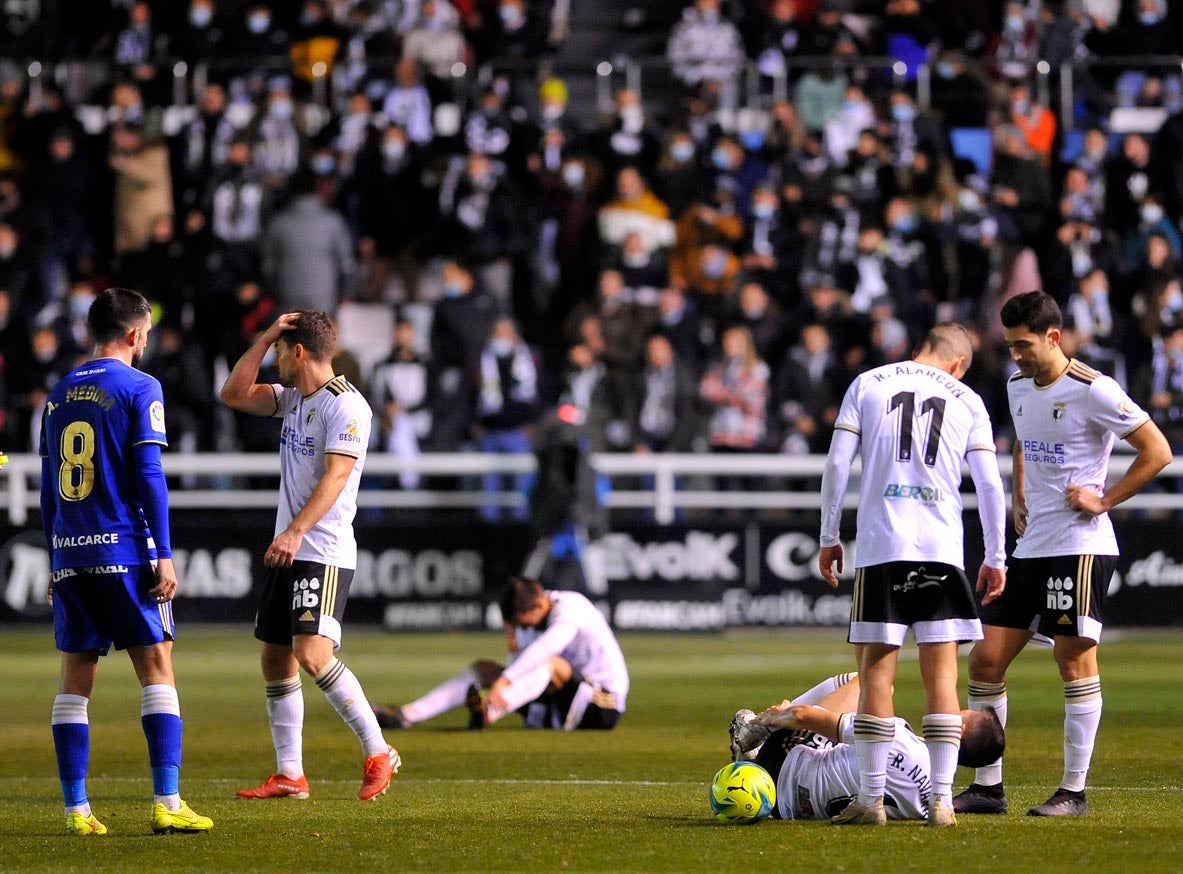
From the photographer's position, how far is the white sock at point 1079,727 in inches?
332

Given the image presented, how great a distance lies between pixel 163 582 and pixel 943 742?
310cm

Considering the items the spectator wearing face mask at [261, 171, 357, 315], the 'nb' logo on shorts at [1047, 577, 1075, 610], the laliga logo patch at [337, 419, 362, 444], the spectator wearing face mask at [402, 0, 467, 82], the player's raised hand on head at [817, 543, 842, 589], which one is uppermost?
the spectator wearing face mask at [402, 0, 467, 82]

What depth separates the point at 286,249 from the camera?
21.2m

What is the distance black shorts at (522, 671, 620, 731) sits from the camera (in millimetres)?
12844

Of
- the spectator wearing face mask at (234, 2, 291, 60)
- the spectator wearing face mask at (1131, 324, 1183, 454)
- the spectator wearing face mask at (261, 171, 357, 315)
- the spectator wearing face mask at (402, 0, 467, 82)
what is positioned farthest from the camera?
the spectator wearing face mask at (234, 2, 291, 60)

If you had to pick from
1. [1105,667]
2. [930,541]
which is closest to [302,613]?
[930,541]

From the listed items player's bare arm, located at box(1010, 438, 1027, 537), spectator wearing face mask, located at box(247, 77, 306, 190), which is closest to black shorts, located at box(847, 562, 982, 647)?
player's bare arm, located at box(1010, 438, 1027, 537)

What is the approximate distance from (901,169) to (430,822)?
598 inches

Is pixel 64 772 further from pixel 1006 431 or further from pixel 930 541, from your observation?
pixel 1006 431

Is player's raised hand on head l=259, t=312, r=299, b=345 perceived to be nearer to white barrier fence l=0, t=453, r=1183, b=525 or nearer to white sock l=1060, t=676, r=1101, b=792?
white sock l=1060, t=676, r=1101, b=792

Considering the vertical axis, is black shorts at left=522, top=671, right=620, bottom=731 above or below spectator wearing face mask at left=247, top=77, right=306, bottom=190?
below

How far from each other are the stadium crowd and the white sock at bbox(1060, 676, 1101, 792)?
11593 mm

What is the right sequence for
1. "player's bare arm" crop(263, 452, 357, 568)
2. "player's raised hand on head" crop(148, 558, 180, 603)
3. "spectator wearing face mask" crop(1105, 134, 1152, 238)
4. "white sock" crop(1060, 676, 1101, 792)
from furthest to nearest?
"spectator wearing face mask" crop(1105, 134, 1152, 238) → "player's bare arm" crop(263, 452, 357, 568) → "white sock" crop(1060, 676, 1101, 792) → "player's raised hand on head" crop(148, 558, 180, 603)

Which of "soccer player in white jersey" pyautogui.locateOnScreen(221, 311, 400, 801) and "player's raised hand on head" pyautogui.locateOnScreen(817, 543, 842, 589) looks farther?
"soccer player in white jersey" pyautogui.locateOnScreen(221, 311, 400, 801)
